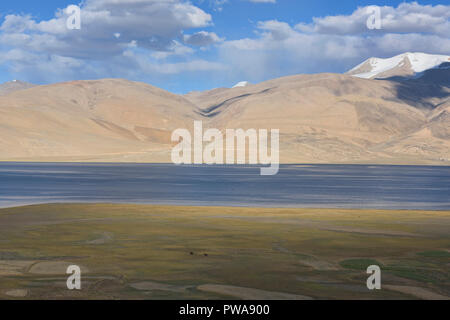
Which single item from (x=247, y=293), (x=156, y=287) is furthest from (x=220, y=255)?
(x=247, y=293)

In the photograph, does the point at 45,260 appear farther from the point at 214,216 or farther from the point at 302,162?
the point at 302,162

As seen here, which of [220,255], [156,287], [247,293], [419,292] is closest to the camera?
[247,293]

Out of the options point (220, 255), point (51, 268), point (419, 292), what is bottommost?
point (419, 292)

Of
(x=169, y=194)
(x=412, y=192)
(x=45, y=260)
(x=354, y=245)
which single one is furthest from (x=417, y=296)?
(x=412, y=192)

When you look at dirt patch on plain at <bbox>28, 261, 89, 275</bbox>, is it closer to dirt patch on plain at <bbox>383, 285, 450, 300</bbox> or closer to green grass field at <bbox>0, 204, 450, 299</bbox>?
green grass field at <bbox>0, 204, 450, 299</bbox>

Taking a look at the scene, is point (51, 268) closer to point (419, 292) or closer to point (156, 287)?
point (156, 287)

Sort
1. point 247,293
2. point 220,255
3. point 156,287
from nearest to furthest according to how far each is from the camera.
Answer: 1. point 247,293
2. point 156,287
3. point 220,255

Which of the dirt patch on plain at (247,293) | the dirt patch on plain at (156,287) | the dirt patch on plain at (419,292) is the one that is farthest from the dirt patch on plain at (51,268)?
the dirt patch on plain at (419,292)

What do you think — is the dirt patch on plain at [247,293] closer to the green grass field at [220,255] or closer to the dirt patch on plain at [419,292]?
the green grass field at [220,255]
